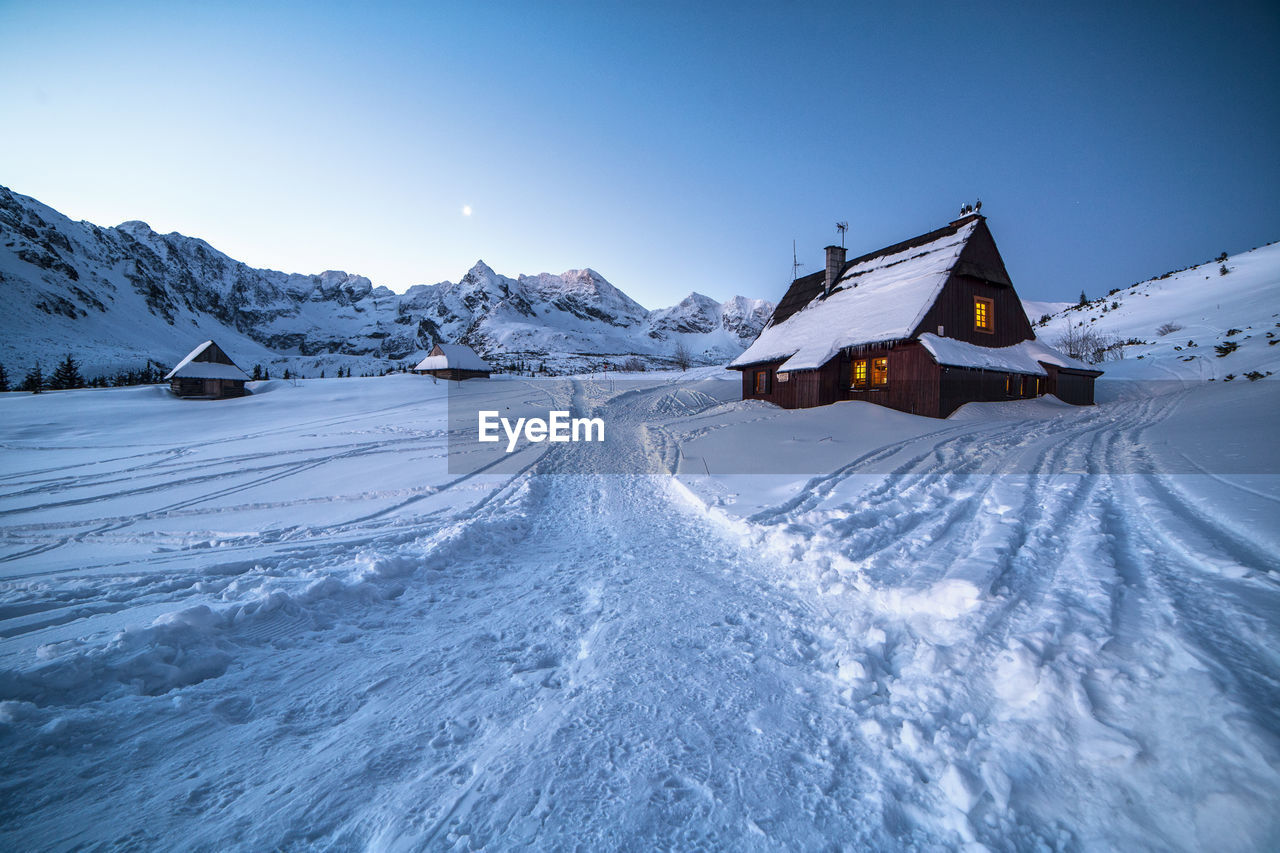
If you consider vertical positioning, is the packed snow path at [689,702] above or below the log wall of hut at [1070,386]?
below

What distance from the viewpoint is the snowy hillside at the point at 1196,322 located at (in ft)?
72.7

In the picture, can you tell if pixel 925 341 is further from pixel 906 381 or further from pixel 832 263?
pixel 832 263

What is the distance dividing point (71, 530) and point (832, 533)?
1095 centimetres

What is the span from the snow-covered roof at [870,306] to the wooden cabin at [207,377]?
34344 mm

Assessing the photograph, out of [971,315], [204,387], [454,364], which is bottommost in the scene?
[204,387]

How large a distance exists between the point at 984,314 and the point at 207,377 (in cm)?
4482

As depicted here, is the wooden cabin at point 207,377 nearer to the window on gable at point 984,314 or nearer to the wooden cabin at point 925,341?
the wooden cabin at point 925,341

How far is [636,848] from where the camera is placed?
196 centimetres

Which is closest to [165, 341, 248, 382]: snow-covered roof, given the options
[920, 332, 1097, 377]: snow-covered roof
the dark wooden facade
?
the dark wooden facade

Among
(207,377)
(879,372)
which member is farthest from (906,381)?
(207,377)

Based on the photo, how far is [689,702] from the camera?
284 centimetres

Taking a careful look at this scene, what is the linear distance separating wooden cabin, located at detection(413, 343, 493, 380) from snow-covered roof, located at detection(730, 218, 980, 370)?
30597 millimetres

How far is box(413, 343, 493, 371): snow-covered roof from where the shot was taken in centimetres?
4334

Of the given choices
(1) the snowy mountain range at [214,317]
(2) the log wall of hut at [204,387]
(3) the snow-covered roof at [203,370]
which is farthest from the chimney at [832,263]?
(1) the snowy mountain range at [214,317]
